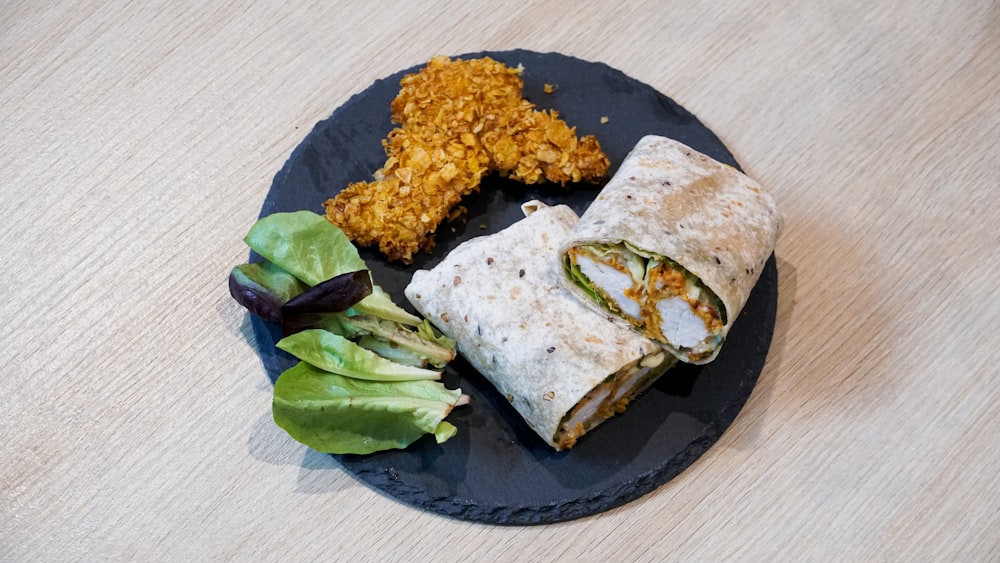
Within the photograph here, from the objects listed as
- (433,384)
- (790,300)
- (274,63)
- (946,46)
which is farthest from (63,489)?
(946,46)

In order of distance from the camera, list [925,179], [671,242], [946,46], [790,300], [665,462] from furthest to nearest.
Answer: [946,46]
[925,179]
[790,300]
[665,462]
[671,242]

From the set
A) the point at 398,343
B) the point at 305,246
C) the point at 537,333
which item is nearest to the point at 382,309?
the point at 398,343

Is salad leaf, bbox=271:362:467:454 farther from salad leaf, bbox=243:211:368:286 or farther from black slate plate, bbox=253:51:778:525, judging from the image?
salad leaf, bbox=243:211:368:286

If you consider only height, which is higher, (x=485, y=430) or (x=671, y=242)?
(x=671, y=242)

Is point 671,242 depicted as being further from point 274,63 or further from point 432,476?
point 274,63

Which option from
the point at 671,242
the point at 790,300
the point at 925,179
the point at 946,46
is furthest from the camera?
the point at 946,46

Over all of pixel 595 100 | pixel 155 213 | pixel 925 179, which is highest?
pixel 155 213

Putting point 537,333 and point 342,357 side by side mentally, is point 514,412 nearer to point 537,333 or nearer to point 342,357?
point 537,333
